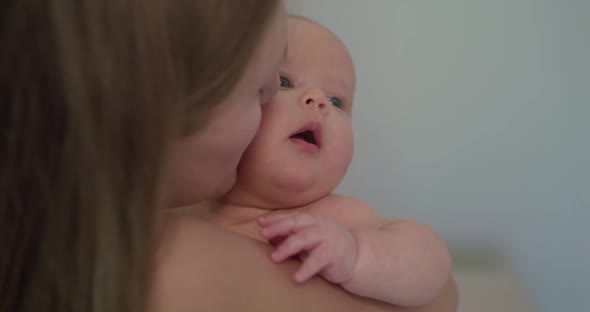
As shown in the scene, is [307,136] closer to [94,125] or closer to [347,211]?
[347,211]

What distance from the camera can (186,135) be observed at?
405 millimetres

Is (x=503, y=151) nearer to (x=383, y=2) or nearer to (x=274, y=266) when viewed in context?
(x=383, y=2)

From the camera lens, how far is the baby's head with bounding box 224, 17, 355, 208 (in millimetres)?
607

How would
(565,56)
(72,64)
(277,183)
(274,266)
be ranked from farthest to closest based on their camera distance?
(565,56) < (277,183) < (274,266) < (72,64)

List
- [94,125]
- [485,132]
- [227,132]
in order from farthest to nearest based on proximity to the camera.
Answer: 1. [485,132]
2. [227,132]
3. [94,125]

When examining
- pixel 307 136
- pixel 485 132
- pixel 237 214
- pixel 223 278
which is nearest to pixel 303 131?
pixel 307 136

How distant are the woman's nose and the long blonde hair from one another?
0.77 ft

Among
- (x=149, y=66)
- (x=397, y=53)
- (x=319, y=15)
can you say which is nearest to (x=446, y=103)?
(x=397, y=53)

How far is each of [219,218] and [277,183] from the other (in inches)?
3.5

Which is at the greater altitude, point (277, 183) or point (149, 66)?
point (149, 66)

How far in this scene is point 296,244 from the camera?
0.49 m

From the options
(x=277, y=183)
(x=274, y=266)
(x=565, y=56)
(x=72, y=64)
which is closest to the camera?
(x=72, y=64)

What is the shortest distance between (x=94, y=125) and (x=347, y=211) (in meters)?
0.38

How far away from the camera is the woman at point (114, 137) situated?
1.05ft
